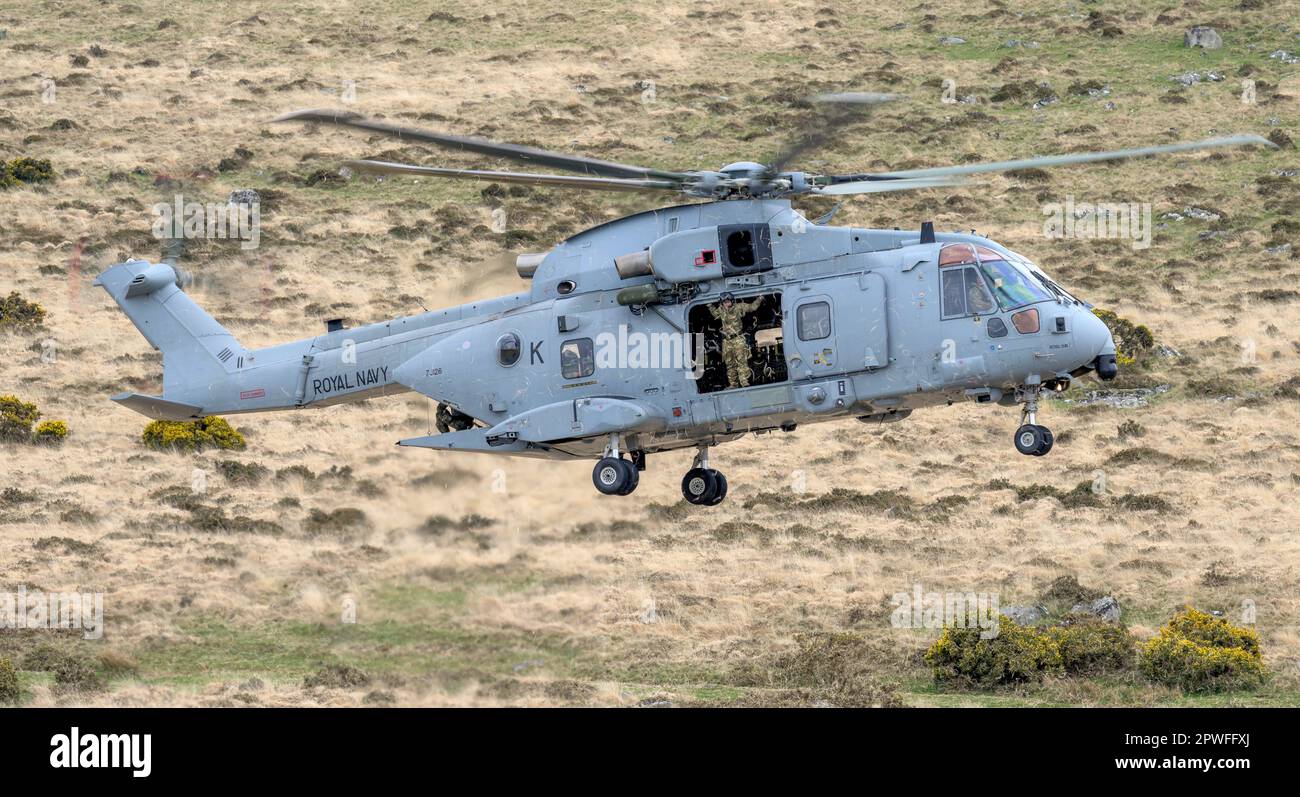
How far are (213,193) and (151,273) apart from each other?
3710 centimetres

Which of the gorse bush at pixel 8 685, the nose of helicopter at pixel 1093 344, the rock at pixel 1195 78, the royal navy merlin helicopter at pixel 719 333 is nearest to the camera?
the nose of helicopter at pixel 1093 344

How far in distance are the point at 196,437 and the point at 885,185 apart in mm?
26623

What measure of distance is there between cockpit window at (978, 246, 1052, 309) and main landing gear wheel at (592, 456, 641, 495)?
5661 millimetres

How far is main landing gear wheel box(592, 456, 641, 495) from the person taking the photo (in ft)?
76.9

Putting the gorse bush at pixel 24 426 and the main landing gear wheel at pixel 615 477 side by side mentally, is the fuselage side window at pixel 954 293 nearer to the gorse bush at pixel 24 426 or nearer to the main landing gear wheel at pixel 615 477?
the main landing gear wheel at pixel 615 477

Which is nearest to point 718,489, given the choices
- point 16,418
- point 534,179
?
point 534,179

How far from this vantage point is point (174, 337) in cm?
2698

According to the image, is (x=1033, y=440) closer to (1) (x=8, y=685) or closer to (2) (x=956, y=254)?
(2) (x=956, y=254)

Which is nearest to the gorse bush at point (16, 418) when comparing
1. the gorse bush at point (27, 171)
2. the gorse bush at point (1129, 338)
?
the gorse bush at point (27, 171)

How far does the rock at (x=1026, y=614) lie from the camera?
34375 mm

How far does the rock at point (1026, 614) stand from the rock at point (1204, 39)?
47.3 metres

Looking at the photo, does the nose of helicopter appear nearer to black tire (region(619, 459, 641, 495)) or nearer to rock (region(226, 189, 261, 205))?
black tire (region(619, 459, 641, 495))

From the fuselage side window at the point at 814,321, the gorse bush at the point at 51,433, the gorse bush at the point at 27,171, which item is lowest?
the gorse bush at the point at 51,433
